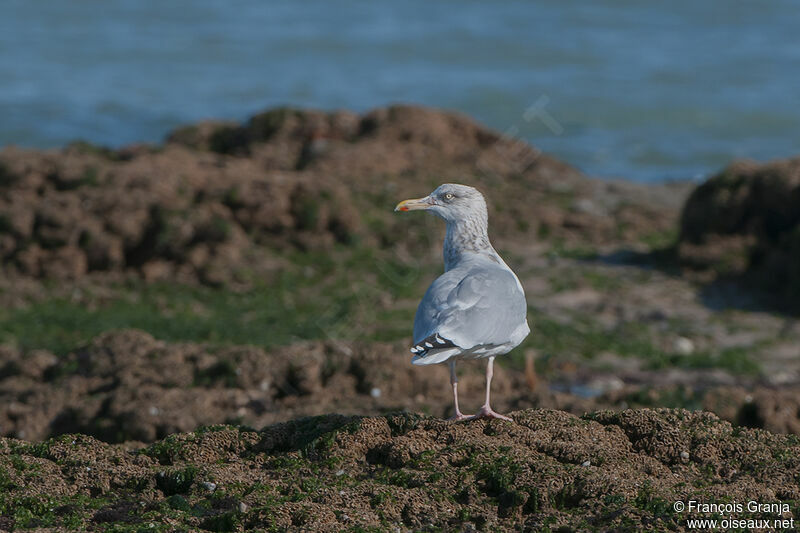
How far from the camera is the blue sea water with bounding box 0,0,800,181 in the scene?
26.5 m

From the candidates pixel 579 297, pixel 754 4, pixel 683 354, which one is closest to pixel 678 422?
pixel 683 354

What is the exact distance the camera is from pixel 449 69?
33.1m

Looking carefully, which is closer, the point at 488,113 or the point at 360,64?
the point at 488,113

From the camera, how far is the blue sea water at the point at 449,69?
26.5m

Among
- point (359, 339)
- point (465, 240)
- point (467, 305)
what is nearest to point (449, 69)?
point (359, 339)

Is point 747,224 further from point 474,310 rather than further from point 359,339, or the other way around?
point 474,310

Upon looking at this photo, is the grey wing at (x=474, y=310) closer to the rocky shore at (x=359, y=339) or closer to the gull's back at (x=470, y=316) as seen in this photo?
the gull's back at (x=470, y=316)

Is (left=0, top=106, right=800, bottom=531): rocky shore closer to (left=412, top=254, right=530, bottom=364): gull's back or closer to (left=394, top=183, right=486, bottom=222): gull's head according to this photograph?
(left=412, top=254, right=530, bottom=364): gull's back

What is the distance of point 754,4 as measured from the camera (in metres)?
42.7

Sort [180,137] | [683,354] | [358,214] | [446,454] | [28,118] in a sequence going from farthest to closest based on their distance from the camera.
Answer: [28,118] → [180,137] → [358,214] → [683,354] → [446,454]

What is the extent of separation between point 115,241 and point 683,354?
271 inches

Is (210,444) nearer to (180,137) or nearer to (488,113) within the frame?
(180,137)

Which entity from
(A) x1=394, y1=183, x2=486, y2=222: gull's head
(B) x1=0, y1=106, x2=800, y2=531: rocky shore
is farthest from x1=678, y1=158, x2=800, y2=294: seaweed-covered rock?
(A) x1=394, y1=183, x2=486, y2=222: gull's head

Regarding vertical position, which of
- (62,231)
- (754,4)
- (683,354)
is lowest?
(683,354)
